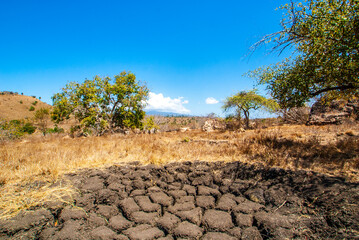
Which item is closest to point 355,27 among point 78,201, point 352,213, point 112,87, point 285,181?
point 285,181

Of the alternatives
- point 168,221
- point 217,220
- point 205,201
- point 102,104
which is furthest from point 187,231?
point 102,104

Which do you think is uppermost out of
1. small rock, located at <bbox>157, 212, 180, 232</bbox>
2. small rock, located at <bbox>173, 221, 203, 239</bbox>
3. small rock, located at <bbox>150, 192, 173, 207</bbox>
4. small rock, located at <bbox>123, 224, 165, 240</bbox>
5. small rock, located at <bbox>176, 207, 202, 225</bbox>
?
small rock, located at <bbox>150, 192, 173, 207</bbox>

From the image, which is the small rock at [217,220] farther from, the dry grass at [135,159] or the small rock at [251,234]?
the dry grass at [135,159]

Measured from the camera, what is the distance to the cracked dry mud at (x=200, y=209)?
9.59 ft

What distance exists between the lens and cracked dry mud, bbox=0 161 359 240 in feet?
9.59

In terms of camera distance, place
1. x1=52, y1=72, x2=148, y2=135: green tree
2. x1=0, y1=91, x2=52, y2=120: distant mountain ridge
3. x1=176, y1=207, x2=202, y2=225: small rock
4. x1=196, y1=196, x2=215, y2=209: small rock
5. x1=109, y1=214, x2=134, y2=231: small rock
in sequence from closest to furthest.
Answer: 1. x1=109, y1=214, x2=134, y2=231: small rock
2. x1=176, y1=207, x2=202, y2=225: small rock
3. x1=196, y1=196, x2=215, y2=209: small rock
4. x1=52, y1=72, x2=148, y2=135: green tree
5. x1=0, y1=91, x2=52, y2=120: distant mountain ridge

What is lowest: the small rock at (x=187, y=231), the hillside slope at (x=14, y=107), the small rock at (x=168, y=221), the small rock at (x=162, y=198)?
the small rock at (x=187, y=231)

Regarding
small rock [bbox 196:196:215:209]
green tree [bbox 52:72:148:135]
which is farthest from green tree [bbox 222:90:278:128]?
small rock [bbox 196:196:215:209]

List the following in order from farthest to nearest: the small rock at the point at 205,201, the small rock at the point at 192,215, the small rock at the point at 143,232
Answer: the small rock at the point at 205,201, the small rock at the point at 192,215, the small rock at the point at 143,232

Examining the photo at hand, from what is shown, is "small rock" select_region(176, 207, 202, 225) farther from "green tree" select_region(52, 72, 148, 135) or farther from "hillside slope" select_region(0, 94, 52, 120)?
"hillside slope" select_region(0, 94, 52, 120)

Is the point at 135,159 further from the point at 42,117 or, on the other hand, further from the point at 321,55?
the point at 42,117

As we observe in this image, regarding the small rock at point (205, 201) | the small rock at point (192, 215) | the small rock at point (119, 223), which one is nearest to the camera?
the small rock at point (119, 223)

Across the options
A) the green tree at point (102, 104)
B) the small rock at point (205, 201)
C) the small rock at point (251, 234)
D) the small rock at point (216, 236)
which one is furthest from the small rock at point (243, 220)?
the green tree at point (102, 104)

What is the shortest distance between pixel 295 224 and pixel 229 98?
15.9m
